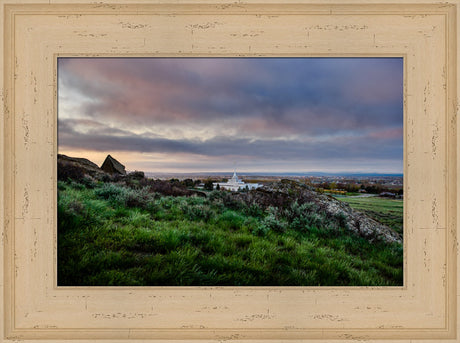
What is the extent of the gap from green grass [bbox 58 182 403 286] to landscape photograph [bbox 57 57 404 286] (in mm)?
11

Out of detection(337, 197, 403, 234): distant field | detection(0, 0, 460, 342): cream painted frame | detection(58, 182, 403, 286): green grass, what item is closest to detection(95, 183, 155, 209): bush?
detection(58, 182, 403, 286): green grass

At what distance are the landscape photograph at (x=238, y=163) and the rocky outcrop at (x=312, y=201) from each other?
1 centimetres

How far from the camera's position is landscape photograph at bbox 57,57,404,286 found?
176 cm

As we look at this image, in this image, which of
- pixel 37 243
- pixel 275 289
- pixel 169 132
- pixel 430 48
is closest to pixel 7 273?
pixel 37 243

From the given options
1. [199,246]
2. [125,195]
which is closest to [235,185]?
[199,246]

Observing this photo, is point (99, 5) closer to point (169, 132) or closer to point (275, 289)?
point (169, 132)

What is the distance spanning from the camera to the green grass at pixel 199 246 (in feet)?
5.60

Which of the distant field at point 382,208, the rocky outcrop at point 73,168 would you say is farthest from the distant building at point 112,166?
the distant field at point 382,208

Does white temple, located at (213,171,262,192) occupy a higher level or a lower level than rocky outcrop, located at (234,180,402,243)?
higher

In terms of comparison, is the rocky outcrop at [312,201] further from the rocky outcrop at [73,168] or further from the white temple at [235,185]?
the rocky outcrop at [73,168]

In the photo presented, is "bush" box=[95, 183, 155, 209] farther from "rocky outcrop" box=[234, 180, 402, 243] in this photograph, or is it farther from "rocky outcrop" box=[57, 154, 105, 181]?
"rocky outcrop" box=[234, 180, 402, 243]

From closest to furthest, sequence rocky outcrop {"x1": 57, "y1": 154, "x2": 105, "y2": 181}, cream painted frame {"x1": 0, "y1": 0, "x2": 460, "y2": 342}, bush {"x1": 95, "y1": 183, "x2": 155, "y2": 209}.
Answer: cream painted frame {"x1": 0, "y1": 0, "x2": 460, "y2": 342}
rocky outcrop {"x1": 57, "y1": 154, "x2": 105, "y2": 181}
bush {"x1": 95, "y1": 183, "x2": 155, "y2": 209}

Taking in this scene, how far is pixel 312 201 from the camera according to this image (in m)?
2.01

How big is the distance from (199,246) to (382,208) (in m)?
2.00
